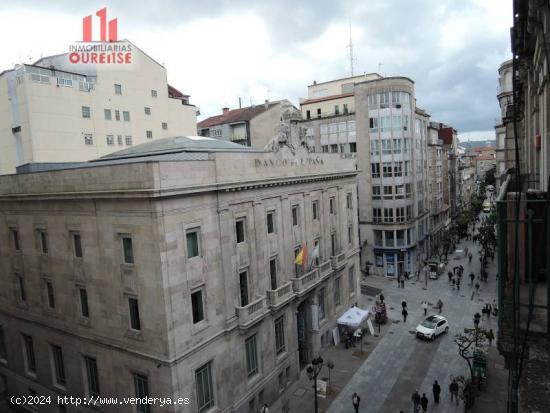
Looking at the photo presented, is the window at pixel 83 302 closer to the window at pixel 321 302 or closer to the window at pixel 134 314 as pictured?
the window at pixel 134 314

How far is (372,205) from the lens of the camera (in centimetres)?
5691

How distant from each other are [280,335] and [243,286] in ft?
19.1

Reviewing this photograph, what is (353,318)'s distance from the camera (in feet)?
116

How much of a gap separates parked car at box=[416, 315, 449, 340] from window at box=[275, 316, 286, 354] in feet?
43.2

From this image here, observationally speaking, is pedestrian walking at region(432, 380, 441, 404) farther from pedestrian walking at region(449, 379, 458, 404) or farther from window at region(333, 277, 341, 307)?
window at region(333, 277, 341, 307)

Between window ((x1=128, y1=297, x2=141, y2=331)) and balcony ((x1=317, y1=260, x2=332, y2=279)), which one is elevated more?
window ((x1=128, y1=297, x2=141, y2=331))

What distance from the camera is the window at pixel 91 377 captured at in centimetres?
2406

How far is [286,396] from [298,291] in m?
7.17

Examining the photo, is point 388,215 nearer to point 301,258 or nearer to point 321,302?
point 321,302

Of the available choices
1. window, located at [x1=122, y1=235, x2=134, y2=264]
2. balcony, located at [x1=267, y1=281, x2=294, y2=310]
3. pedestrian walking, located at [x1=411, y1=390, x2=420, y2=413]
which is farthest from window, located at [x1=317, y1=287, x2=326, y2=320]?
window, located at [x1=122, y1=235, x2=134, y2=264]

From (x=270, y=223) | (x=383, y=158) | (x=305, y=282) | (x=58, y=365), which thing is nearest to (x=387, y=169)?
(x=383, y=158)

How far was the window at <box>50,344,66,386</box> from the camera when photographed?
86.3 ft

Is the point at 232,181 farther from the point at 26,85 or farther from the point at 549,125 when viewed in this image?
the point at 26,85

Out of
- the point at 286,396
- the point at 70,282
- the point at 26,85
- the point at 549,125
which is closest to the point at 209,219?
the point at 70,282
